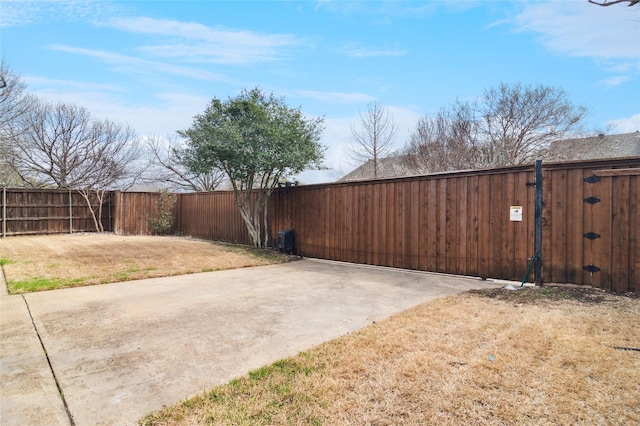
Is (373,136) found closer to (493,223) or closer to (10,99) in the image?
(493,223)

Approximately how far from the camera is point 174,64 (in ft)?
30.5

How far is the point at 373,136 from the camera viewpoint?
43.8ft

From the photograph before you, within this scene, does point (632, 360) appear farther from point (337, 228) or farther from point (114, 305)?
point (337, 228)

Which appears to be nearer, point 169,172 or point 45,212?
point 45,212

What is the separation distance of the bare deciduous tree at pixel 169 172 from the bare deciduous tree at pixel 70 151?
217cm

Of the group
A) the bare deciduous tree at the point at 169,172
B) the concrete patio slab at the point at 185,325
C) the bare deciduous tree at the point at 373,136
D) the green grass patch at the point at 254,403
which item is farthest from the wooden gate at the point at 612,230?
the bare deciduous tree at the point at 169,172

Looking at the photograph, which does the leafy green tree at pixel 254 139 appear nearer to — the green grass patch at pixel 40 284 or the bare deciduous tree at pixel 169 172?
the green grass patch at pixel 40 284

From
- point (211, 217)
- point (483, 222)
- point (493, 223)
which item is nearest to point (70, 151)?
point (211, 217)

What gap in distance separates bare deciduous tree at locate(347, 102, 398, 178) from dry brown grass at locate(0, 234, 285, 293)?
713 cm

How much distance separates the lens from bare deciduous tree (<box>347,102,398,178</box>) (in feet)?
41.7

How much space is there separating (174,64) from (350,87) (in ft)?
18.4

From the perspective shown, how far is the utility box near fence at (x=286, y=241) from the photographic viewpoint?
28.2ft

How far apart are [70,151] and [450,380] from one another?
2016 cm

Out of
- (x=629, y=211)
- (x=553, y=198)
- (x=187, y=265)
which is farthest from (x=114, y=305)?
(x=629, y=211)
